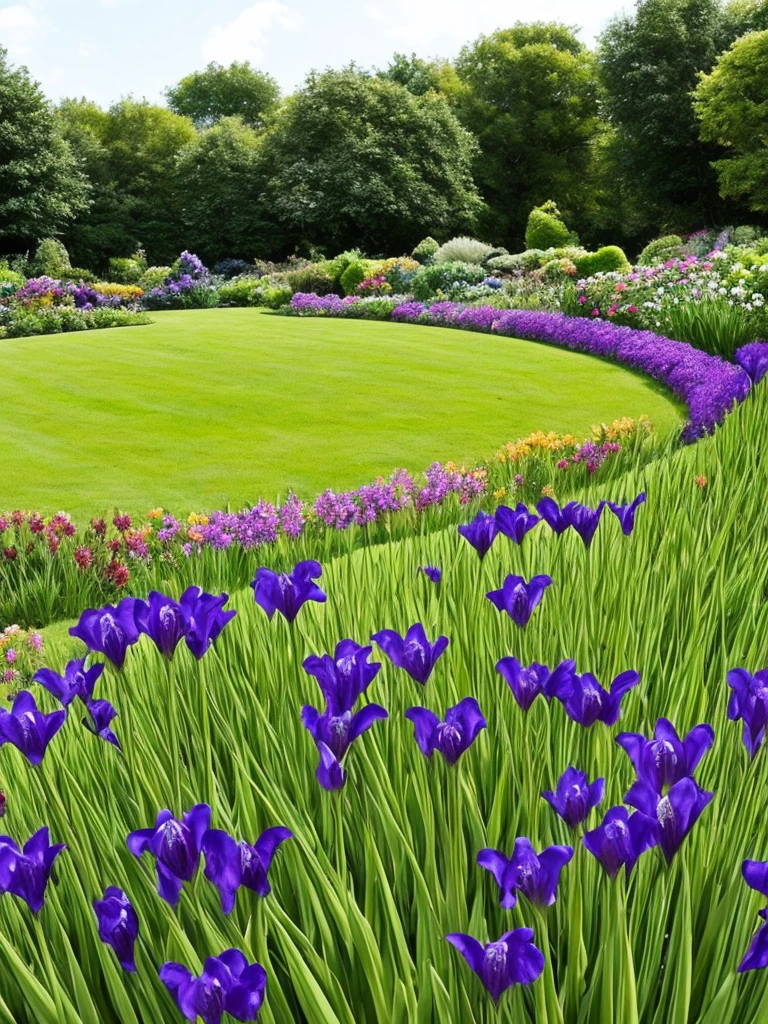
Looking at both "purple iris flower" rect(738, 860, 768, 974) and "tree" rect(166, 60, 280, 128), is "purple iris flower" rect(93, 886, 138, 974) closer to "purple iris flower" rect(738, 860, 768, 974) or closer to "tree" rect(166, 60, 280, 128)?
"purple iris flower" rect(738, 860, 768, 974)

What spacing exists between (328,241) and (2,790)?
37.3 meters

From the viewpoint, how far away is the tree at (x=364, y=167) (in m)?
36.3

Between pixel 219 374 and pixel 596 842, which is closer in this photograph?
pixel 596 842

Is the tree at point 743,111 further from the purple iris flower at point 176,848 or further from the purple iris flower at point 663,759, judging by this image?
the purple iris flower at point 176,848

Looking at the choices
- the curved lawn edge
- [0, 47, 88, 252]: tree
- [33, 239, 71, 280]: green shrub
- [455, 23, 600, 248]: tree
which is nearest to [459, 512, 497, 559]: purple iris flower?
the curved lawn edge

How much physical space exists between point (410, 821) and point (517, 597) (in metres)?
0.53

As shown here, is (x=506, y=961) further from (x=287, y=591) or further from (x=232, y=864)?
(x=287, y=591)

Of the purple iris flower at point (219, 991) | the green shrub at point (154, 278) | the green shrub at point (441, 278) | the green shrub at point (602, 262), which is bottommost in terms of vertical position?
the purple iris flower at point (219, 991)

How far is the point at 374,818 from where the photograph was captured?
187cm

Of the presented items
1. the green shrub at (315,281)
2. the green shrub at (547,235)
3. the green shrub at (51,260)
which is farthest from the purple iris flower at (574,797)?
the green shrub at (51,260)

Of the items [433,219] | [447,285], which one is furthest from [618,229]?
[447,285]

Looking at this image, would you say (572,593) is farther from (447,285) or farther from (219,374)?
(447,285)

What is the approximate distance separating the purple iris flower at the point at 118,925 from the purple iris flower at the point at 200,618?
70 centimetres

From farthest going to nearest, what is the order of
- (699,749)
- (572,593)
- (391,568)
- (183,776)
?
(391,568)
(572,593)
(183,776)
(699,749)
